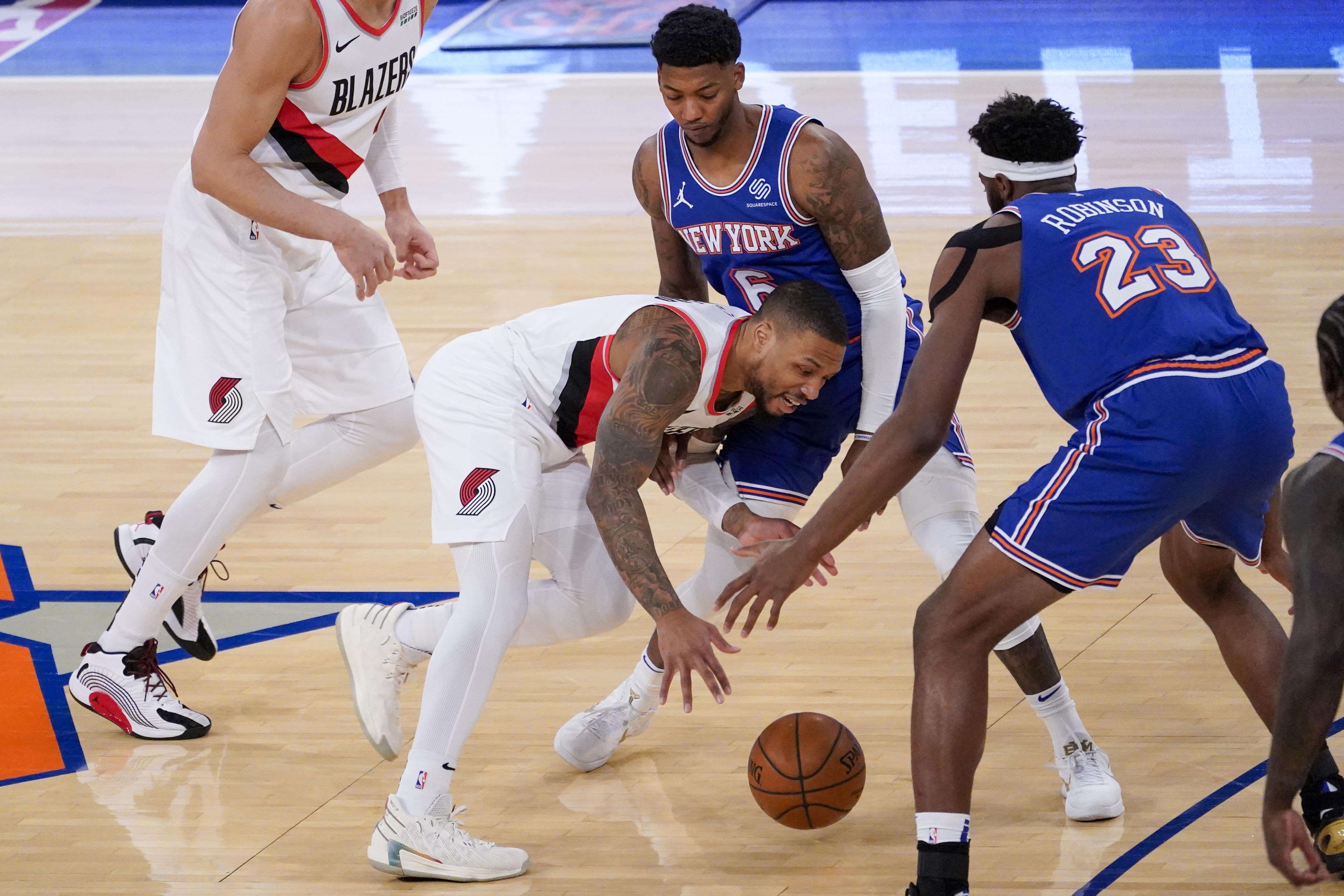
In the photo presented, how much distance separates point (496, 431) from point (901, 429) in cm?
106

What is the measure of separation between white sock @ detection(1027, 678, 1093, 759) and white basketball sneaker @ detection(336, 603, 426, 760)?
1.47 meters

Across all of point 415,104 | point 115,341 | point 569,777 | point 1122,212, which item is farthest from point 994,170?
point 415,104

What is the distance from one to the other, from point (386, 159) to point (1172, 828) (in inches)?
110

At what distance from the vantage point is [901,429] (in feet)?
10.9

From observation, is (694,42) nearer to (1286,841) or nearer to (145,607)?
(145,607)

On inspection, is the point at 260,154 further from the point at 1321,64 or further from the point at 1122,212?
the point at 1321,64

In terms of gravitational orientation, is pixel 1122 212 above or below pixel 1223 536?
above

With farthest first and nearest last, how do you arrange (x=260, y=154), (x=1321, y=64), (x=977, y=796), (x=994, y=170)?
(x=1321, y=64) < (x=260, y=154) < (x=977, y=796) < (x=994, y=170)

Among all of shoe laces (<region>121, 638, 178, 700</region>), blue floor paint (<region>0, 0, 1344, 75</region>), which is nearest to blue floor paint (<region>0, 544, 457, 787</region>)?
shoe laces (<region>121, 638, 178, 700</region>)

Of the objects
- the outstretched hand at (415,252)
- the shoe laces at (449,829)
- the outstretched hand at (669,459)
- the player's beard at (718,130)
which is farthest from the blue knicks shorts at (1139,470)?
the outstretched hand at (415,252)

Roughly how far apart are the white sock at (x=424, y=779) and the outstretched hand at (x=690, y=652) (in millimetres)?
558

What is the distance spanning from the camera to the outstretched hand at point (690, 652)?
134 inches

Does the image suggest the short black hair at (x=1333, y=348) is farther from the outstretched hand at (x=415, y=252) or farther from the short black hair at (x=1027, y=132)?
the outstretched hand at (x=415, y=252)

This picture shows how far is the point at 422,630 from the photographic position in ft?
13.2
